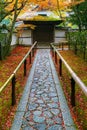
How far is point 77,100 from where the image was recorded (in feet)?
27.4

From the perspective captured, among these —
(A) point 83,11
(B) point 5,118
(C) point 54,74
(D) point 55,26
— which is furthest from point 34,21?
(B) point 5,118

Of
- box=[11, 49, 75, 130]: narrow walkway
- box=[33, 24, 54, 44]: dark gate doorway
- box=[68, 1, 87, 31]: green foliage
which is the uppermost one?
box=[68, 1, 87, 31]: green foliage

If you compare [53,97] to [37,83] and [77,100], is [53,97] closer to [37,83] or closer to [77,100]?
[77,100]

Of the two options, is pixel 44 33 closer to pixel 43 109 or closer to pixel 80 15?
pixel 80 15

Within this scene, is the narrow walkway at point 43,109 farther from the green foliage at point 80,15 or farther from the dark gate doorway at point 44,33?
the dark gate doorway at point 44,33

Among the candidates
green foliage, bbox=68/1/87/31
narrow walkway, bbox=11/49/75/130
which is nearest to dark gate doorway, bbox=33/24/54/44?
green foliage, bbox=68/1/87/31

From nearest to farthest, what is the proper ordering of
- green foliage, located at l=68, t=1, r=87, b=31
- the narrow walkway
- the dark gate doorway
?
1. the narrow walkway
2. green foliage, located at l=68, t=1, r=87, b=31
3. the dark gate doorway

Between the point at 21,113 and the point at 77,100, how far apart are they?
2.12 meters

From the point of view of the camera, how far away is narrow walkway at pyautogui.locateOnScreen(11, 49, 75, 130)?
6.25 m

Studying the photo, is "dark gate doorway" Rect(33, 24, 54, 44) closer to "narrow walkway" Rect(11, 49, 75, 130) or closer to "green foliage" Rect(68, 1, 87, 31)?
"green foliage" Rect(68, 1, 87, 31)

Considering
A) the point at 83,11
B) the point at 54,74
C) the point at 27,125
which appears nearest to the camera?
the point at 27,125

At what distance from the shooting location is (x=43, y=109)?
7.46 m

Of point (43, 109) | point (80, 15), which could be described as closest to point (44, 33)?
point (80, 15)

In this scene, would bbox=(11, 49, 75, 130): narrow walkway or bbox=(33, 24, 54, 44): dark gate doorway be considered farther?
bbox=(33, 24, 54, 44): dark gate doorway
